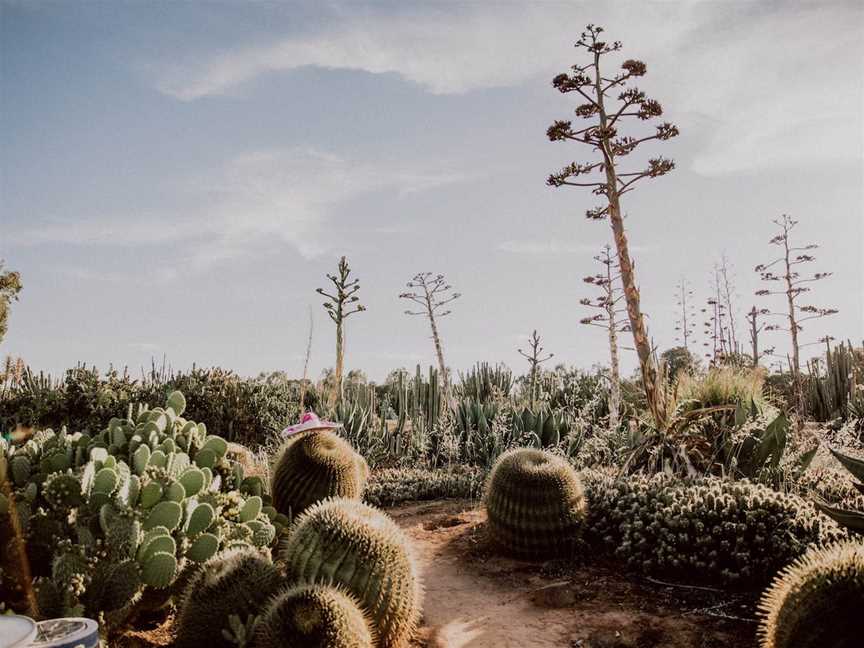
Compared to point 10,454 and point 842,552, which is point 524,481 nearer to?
point 842,552

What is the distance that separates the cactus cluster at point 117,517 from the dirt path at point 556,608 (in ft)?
4.27

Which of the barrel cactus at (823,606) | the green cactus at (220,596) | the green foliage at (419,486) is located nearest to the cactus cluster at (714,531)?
the barrel cactus at (823,606)

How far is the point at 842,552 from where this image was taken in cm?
299

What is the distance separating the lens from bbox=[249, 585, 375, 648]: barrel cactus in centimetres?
271

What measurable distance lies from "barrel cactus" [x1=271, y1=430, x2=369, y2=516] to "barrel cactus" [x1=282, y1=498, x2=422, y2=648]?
1.48m

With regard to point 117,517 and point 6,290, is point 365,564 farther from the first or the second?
point 6,290

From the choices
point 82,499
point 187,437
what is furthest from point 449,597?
point 82,499

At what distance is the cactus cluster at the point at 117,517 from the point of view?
10.1ft

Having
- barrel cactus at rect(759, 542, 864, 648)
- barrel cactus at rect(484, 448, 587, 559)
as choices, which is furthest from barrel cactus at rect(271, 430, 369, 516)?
barrel cactus at rect(759, 542, 864, 648)

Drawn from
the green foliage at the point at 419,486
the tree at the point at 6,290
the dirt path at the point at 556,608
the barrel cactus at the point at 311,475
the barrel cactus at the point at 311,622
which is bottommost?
the dirt path at the point at 556,608

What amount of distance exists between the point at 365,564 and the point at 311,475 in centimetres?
183

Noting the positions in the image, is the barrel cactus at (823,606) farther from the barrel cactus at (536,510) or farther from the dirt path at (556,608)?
the barrel cactus at (536,510)

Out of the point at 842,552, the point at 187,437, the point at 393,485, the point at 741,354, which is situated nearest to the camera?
the point at 842,552

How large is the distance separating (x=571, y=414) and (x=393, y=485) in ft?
10.6
